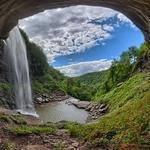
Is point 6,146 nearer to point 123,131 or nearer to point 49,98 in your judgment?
point 123,131

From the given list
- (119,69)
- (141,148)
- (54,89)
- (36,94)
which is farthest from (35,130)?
(54,89)

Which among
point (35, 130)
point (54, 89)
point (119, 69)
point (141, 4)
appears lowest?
point (54, 89)

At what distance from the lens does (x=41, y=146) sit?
20984 millimetres

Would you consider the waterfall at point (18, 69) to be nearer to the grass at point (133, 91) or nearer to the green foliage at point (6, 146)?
the grass at point (133, 91)

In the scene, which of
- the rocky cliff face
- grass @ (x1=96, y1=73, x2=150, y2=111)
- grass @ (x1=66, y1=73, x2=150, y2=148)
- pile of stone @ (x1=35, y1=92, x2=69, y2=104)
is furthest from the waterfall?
the rocky cliff face

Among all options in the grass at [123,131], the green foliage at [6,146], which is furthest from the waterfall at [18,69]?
the green foliage at [6,146]

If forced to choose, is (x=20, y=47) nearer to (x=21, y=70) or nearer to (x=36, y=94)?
(x=21, y=70)

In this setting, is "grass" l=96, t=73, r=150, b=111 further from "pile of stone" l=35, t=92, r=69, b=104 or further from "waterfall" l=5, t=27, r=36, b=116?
"pile of stone" l=35, t=92, r=69, b=104

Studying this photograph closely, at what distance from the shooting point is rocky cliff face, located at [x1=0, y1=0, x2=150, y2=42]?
909 cm

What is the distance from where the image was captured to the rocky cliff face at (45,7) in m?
9.09

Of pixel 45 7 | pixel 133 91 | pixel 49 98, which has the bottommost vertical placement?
pixel 49 98

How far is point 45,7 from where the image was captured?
969 centimetres

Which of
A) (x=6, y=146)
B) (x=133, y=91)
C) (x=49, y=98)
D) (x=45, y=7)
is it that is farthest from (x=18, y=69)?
(x=45, y=7)

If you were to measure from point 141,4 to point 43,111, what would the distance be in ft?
177
